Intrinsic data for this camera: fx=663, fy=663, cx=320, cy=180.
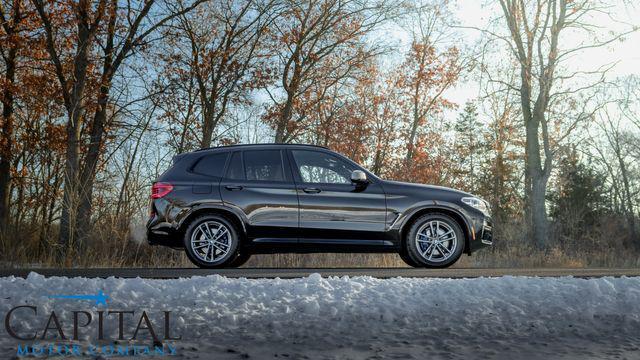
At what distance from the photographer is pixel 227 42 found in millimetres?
→ 23219

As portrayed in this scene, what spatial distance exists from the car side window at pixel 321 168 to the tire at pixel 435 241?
47.9 inches

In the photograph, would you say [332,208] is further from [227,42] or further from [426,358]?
[227,42]

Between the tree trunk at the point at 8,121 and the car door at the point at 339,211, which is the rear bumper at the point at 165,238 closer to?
the car door at the point at 339,211

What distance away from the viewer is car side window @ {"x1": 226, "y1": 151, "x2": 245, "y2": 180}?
948 cm

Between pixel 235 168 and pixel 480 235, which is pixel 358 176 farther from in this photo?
pixel 480 235

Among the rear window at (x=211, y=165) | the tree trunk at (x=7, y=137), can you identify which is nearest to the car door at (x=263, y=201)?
the rear window at (x=211, y=165)

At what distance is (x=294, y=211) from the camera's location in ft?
30.7

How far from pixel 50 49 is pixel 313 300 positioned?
→ 17966mm

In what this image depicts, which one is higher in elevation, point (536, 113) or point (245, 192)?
point (536, 113)

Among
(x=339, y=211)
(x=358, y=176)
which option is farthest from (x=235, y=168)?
(x=358, y=176)

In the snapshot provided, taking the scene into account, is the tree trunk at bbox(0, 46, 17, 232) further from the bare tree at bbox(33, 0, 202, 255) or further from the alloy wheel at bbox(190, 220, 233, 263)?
the alloy wheel at bbox(190, 220, 233, 263)

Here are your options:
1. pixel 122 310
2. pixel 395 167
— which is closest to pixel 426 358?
pixel 122 310

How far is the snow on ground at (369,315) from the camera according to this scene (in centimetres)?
375

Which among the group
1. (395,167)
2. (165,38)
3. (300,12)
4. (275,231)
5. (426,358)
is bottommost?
(426,358)
